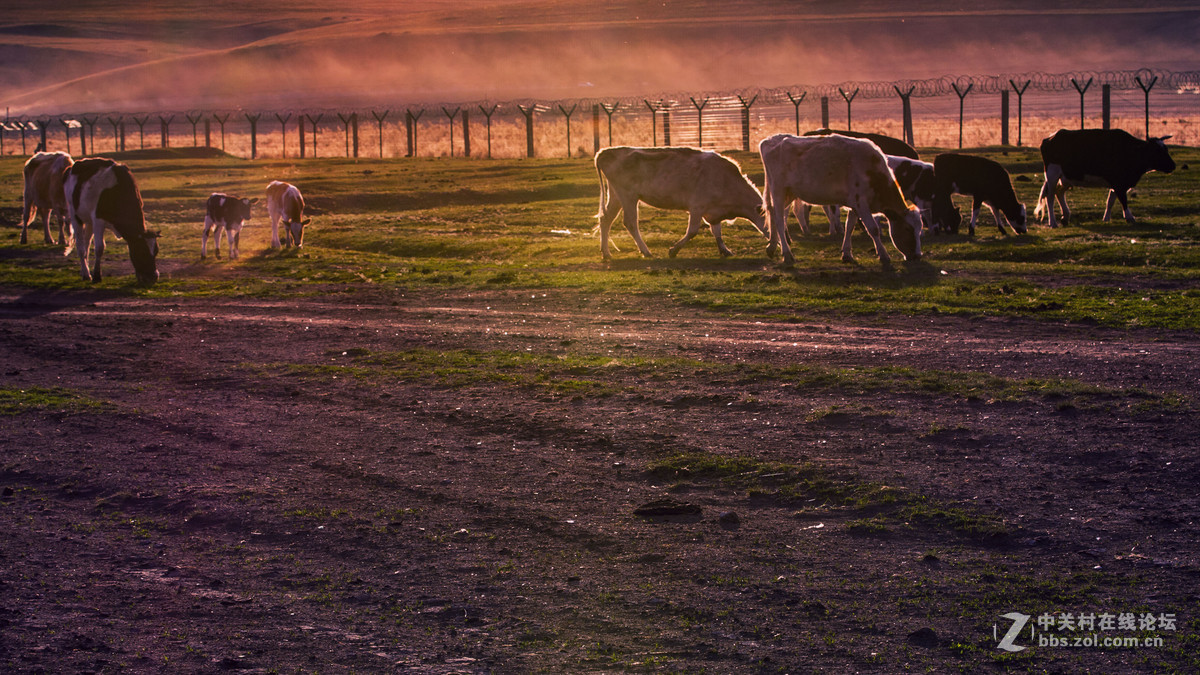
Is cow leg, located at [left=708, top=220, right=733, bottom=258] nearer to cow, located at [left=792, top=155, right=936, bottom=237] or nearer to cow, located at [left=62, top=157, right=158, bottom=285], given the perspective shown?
cow, located at [left=792, top=155, right=936, bottom=237]

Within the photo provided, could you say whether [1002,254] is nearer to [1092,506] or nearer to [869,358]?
[869,358]

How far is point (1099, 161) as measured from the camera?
2266 cm

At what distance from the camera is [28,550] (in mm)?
6645

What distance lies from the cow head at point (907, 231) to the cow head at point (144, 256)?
41.9 ft

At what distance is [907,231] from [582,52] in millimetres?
123734

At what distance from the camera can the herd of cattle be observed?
1855 centimetres

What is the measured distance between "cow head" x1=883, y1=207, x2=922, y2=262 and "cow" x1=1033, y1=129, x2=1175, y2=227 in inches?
225

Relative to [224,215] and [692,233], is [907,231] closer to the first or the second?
[692,233]

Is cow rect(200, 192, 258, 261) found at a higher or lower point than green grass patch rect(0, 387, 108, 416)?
higher

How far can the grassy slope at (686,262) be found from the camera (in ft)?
48.7

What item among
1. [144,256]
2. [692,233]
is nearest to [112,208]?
[144,256]

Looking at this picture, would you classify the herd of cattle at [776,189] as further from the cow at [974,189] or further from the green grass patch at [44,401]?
the green grass patch at [44,401]

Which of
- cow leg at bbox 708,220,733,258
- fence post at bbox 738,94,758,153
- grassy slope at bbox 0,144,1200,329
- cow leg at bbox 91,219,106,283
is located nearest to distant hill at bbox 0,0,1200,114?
fence post at bbox 738,94,758,153

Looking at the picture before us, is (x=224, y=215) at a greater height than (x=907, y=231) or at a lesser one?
greater
